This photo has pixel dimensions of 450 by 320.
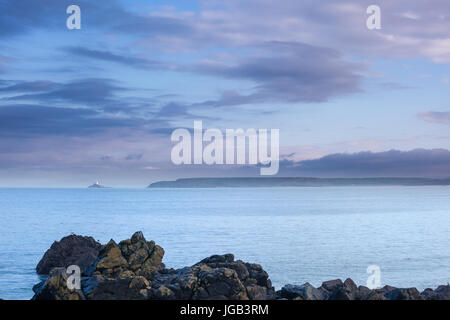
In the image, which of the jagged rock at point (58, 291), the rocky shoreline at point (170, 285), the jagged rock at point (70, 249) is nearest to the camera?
the jagged rock at point (58, 291)

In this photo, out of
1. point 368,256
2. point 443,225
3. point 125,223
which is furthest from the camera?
point 125,223

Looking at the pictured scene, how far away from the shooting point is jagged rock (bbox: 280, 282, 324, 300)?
24875 millimetres

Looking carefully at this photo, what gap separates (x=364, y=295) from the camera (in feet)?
83.4

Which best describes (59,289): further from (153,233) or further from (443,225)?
(443,225)

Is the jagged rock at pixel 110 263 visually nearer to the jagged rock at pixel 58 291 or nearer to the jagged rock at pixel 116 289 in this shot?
the jagged rock at pixel 116 289

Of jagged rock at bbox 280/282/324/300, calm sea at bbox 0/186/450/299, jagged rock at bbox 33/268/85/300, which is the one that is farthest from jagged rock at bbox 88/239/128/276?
calm sea at bbox 0/186/450/299

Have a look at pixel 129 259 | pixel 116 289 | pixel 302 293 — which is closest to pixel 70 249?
pixel 129 259

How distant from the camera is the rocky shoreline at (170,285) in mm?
24078

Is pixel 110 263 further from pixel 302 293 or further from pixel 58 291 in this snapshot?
pixel 302 293

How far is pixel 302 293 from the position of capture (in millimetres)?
25188

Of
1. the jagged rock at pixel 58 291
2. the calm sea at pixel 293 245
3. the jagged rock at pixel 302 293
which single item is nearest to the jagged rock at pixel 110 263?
the jagged rock at pixel 58 291

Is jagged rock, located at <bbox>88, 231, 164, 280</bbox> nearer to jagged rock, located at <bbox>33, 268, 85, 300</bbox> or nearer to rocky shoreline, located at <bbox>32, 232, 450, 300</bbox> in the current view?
rocky shoreline, located at <bbox>32, 232, 450, 300</bbox>

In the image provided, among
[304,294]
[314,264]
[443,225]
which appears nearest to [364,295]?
[304,294]
